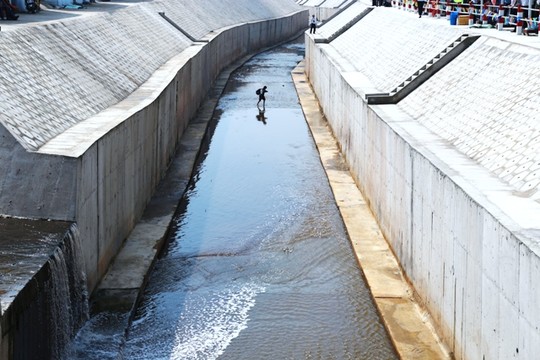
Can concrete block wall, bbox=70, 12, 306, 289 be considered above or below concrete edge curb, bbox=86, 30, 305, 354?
above

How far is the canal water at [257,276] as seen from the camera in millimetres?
12805

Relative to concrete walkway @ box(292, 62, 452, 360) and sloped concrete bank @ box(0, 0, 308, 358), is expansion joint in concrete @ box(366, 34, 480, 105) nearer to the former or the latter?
concrete walkway @ box(292, 62, 452, 360)

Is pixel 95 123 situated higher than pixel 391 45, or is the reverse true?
pixel 391 45

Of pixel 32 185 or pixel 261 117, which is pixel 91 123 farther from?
pixel 261 117

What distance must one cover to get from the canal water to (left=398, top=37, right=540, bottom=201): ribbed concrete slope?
112 inches

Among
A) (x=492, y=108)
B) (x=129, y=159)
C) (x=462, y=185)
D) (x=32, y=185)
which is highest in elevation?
(x=492, y=108)

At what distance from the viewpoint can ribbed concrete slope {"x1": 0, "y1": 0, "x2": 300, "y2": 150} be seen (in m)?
14.4

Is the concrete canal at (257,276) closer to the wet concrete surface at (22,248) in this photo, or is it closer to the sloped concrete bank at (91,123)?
the sloped concrete bank at (91,123)

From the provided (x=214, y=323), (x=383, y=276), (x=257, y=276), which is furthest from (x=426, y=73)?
(x=214, y=323)

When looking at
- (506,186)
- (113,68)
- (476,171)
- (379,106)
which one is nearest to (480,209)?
(506,186)

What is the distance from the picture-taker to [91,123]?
1608 centimetres

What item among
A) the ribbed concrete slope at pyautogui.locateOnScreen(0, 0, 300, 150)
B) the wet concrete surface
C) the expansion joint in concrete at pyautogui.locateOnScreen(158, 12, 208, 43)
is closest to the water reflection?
the ribbed concrete slope at pyautogui.locateOnScreen(0, 0, 300, 150)

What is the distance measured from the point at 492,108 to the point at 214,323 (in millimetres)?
5453

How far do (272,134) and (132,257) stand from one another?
13.9 meters
